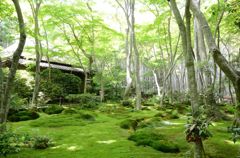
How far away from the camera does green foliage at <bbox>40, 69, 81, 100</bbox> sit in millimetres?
19541

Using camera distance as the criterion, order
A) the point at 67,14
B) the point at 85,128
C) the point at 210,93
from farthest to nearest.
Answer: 1. the point at 67,14
2. the point at 210,93
3. the point at 85,128

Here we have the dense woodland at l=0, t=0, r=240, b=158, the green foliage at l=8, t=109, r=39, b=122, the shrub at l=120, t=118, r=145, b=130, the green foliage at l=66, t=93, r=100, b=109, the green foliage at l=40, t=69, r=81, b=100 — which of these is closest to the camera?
the dense woodland at l=0, t=0, r=240, b=158

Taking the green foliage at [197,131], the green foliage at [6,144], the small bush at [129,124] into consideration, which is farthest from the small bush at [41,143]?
the green foliage at [197,131]

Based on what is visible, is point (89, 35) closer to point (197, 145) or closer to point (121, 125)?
point (121, 125)

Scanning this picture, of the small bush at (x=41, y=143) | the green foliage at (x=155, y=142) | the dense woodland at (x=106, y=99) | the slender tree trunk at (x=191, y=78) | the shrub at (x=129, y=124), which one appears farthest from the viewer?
the shrub at (x=129, y=124)

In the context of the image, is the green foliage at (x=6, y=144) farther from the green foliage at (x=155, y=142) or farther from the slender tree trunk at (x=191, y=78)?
the slender tree trunk at (x=191, y=78)

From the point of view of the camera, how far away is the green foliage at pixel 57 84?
769 inches

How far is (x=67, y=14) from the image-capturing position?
685 inches

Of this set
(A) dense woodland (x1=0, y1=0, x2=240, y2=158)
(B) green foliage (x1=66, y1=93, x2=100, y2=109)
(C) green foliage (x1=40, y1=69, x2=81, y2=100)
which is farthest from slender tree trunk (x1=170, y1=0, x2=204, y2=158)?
(C) green foliage (x1=40, y1=69, x2=81, y2=100)

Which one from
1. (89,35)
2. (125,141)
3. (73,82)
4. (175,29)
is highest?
(175,29)

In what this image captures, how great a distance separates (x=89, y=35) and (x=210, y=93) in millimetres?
12548

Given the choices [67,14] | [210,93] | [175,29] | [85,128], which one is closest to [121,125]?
[85,128]

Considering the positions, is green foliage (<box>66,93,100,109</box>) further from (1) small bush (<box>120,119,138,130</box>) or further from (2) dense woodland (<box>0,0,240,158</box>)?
(1) small bush (<box>120,119,138,130</box>)

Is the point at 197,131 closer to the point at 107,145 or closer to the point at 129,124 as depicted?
the point at 107,145
